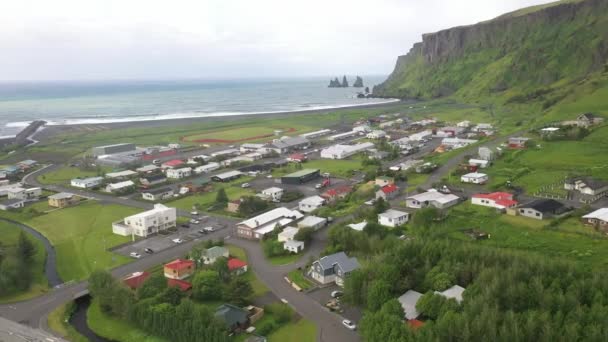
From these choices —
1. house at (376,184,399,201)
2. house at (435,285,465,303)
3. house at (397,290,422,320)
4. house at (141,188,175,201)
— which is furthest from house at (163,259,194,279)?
house at (141,188,175,201)

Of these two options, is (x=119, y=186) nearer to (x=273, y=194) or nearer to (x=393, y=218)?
(x=273, y=194)

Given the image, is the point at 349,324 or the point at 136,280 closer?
the point at 349,324

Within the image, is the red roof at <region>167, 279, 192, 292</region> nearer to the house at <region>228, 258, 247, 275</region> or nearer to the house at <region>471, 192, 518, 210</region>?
the house at <region>228, 258, 247, 275</region>

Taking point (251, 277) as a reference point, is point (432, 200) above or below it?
above

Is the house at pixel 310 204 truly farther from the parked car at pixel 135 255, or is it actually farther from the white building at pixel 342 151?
the white building at pixel 342 151

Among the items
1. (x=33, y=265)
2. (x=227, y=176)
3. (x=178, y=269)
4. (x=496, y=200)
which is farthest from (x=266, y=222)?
(x=227, y=176)
